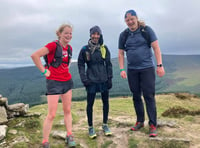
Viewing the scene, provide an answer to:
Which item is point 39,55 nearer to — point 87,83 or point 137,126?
point 87,83

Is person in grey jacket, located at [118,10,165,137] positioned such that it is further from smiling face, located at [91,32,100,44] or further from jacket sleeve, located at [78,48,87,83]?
jacket sleeve, located at [78,48,87,83]

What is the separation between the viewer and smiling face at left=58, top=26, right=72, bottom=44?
555cm

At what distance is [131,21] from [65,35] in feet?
8.10

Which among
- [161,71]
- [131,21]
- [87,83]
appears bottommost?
[87,83]

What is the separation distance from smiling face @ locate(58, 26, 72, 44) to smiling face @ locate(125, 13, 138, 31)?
2.21 metres

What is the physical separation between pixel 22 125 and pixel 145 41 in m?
6.21

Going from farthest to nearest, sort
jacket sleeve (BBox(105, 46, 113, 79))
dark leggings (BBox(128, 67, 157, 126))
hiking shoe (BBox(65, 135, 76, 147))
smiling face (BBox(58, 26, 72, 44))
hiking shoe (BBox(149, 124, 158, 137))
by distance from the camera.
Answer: hiking shoe (BBox(149, 124, 158, 137))
jacket sleeve (BBox(105, 46, 113, 79))
dark leggings (BBox(128, 67, 157, 126))
hiking shoe (BBox(65, 135, 76, 147))
smiling face (BBox(58, 26, 72, 44))

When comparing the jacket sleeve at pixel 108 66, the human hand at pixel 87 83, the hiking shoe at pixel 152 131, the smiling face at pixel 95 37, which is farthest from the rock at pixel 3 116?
the hiking shoe at pixel 152 131

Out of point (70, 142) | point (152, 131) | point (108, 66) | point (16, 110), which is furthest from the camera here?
point (16, 110)

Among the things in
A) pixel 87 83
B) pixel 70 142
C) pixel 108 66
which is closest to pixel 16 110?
pixel 70 142

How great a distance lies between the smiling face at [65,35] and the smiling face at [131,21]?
Answer: 7.24 feet

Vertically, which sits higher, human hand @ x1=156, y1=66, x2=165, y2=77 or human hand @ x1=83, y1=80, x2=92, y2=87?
human hand @ x1=156, y1=66, x2=165, y2=77

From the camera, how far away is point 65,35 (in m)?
5.55

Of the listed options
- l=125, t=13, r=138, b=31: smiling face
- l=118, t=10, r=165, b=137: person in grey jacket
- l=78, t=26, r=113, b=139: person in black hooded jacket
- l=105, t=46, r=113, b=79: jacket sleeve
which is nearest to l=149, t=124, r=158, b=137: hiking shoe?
l=118, t=10, r=165, b=137: person in grey jacket
